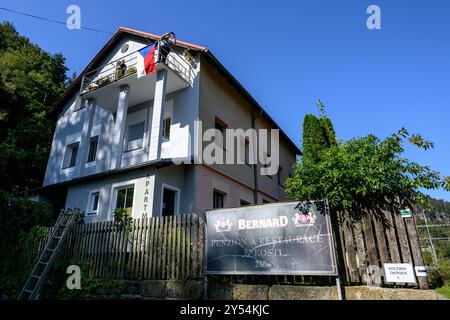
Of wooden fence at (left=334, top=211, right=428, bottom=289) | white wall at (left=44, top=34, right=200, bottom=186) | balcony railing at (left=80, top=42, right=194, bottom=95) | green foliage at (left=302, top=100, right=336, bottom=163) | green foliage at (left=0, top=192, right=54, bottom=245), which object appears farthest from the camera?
green foliage at (left=302, top=100, right=336, bottom=163)

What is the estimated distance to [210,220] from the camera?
6395 mm

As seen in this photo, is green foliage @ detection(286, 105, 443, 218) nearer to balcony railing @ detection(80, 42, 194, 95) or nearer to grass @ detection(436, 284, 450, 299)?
grass @ detection(436, 284, 450, 299)

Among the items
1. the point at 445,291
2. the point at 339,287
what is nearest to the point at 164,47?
the point at 339,287

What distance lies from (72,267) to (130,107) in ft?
27.8

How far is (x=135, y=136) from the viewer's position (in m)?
13.2

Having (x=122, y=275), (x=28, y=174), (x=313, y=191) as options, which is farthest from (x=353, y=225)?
(x=28, y=174)

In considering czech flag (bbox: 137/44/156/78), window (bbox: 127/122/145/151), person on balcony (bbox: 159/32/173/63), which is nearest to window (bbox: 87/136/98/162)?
window (bbox: 127/122/145/151)

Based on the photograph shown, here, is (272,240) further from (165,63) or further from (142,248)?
(165,63)

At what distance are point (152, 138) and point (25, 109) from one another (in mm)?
18503

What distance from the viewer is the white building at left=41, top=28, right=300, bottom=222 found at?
10758mm

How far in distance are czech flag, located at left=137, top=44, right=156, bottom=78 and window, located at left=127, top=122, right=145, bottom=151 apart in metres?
2.48

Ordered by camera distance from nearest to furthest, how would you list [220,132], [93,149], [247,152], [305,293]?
[305,293]
[220,132]
[93,149]
[247,152]

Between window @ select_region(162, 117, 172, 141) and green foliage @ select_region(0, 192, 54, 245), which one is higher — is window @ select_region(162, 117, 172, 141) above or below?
above

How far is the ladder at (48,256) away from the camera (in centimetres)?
713
